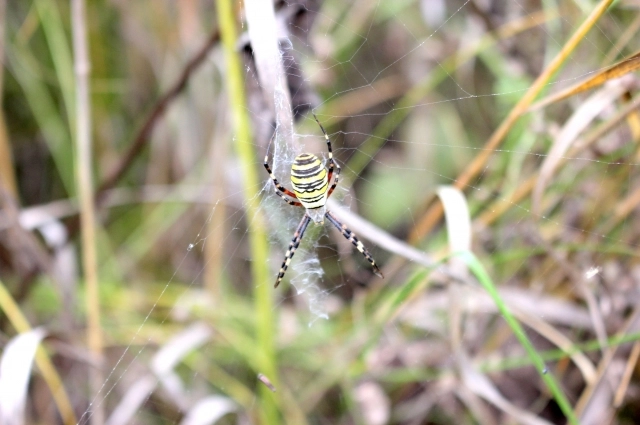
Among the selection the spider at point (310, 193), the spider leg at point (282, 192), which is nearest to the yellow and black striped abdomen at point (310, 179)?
the spider at point (310, 193)

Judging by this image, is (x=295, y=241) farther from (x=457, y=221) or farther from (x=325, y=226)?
(x=457, y=221)

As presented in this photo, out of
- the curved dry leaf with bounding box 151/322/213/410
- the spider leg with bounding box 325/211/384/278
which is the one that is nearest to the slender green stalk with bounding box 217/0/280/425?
the curved dry leaf with bounding box 151/322/213/410

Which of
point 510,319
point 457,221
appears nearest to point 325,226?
point 457,221

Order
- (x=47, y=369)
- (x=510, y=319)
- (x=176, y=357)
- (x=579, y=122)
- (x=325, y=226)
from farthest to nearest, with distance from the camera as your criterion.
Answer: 1. (x=325, y=226)
2. (x=176, y=357)
3. (x=47, y=369)
4. (x=579, y=122)
5. (x=510, y=319)

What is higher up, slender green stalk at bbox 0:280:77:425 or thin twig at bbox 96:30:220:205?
thin twig at bbox 96:30:220:205

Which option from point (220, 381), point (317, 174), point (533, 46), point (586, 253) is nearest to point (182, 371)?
point (220, 381)

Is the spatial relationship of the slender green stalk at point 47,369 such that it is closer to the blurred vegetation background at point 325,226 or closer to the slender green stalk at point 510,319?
the blurred vegetation background at point 325,226

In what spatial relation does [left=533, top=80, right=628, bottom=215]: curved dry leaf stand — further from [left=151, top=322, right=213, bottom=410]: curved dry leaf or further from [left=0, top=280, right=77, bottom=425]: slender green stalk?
[left=0, top=280, right=77, bottom=425]: slender green stalk
